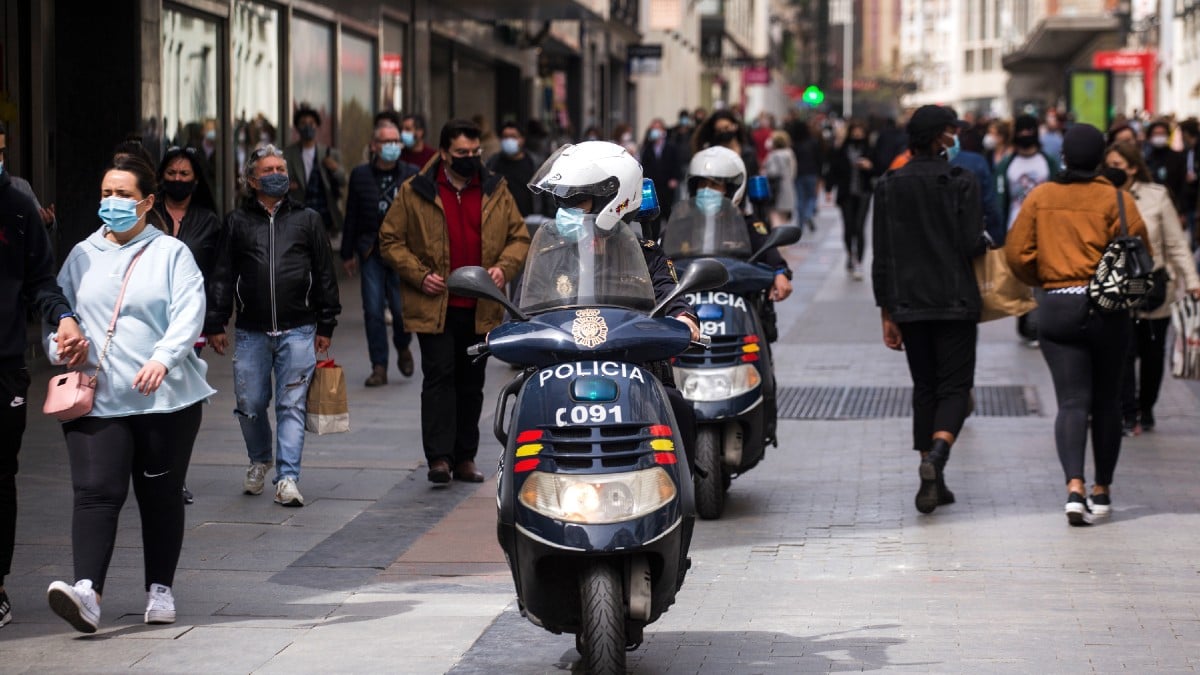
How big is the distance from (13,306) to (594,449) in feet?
7.47

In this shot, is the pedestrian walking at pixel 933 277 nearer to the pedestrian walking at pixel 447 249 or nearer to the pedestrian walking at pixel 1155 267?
the pedestrian walking at pixel 1155 267

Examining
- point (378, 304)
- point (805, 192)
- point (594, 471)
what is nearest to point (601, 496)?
point (594, 471)

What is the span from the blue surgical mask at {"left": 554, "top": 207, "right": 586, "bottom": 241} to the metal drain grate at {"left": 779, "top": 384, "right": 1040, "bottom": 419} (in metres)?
6.41

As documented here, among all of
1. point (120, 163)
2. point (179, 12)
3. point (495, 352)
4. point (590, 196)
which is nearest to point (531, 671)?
point (495, 352)

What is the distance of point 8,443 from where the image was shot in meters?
6.74

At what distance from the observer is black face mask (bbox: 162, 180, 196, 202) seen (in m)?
8.96

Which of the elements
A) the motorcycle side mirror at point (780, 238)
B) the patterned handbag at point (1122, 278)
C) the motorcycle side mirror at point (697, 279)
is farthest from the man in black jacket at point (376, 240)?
the motorcycle side mirror at point (697, 279)

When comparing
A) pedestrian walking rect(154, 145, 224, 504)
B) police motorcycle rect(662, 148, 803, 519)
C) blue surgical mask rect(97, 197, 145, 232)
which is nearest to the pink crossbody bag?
blue surgical mask rect(97, 197, 145, 232)

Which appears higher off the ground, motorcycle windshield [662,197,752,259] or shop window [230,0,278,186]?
shop window [230,0,278,186]

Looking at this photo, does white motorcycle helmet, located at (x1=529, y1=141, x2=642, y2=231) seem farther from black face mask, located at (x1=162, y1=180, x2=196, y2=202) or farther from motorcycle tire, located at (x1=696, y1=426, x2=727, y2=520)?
black face mask, located at (x1=162, y1=180, x2=196, y2=202)

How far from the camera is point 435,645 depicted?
6.46m

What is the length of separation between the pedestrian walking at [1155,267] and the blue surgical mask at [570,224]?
14.4 ft

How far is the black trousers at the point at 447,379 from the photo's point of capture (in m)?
9.62

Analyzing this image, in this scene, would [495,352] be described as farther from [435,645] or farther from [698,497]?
[698,497]
